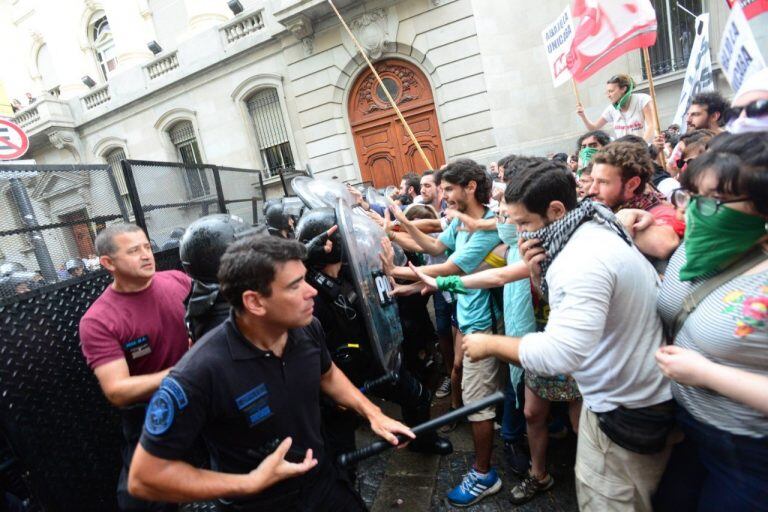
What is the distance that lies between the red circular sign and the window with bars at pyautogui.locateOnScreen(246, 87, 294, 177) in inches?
242

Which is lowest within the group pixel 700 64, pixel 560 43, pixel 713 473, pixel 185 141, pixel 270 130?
pixel 713 473

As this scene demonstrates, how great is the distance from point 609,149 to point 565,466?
6.25 ft

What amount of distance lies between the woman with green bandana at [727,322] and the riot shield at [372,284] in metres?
1.18

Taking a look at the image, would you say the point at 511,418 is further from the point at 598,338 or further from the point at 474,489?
the point at 598,338

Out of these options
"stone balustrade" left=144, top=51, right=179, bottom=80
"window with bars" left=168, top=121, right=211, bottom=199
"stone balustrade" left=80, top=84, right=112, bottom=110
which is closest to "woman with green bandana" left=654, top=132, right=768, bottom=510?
"window with bars" left=168, top=121, right=211, bottom=199

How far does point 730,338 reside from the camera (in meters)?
1.07

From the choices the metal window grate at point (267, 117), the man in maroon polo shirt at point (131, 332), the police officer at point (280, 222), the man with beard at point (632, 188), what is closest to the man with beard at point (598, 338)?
the man with beard at point (632, 188)

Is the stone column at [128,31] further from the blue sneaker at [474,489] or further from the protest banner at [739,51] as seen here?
the blue sneaker at [474,489]

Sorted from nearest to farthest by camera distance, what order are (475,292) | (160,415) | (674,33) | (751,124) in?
1. (160,415)
2. (751,124)
3. (475,292)
4. (674,33)

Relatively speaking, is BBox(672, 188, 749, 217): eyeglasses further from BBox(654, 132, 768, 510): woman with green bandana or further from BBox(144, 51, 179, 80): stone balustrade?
BBox(144, 51, 179, 80): stone balustrade

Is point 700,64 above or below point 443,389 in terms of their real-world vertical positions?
above

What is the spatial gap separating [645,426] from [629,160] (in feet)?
3.92

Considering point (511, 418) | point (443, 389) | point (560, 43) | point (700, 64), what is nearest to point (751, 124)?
point (511, 418)

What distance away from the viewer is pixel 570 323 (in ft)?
4.15
